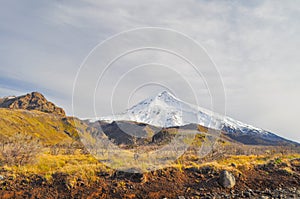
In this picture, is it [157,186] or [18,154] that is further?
[18,154]

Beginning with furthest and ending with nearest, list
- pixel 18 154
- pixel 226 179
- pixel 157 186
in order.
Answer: pixel 18 154
pixel 226 179
pixel 157 186

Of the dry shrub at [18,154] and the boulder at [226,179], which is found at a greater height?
the boulder at [226,179]

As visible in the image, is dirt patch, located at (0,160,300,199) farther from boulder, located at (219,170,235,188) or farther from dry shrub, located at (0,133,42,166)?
dry shrub, located at (0,133,42,166)

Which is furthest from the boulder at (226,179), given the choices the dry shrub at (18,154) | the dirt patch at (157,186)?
the dry shrub at (18,154)

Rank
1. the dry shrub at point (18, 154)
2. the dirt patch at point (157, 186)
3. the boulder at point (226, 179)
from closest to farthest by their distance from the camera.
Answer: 1. the dirt patch at point (157, 186)
2. the boulder at point (226, 179)
3. the dry shrub at point (18, 154)

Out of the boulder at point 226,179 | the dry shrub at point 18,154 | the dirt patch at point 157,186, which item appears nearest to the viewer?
the dirt patch at point 157,186

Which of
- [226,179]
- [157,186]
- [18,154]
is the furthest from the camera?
[18,154]

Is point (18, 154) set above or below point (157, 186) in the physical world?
above

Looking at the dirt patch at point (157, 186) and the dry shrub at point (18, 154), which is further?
the dry shrub at point (18, 154)

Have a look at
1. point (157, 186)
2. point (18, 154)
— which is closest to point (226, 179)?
point (157, 186)

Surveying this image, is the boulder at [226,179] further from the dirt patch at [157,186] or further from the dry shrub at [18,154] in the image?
the dry shrub at [18,154]

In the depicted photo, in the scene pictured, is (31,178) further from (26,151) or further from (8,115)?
(8,115)

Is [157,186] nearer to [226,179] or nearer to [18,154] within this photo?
[226,179]

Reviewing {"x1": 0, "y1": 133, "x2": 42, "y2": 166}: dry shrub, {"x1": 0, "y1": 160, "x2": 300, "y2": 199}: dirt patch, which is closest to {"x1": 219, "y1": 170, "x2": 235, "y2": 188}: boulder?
{"x1": 0, "y1": 160, "x2": 300, "y2": 199}: dirt patch
